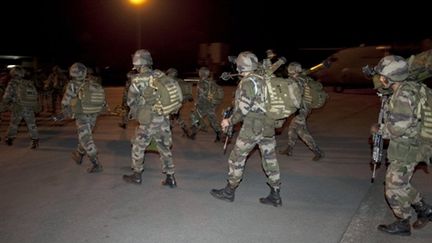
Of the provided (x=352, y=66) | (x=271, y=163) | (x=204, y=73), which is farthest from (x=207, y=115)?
(x=352, y=66)

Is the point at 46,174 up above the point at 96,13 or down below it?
below

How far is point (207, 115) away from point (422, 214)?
5.77 m

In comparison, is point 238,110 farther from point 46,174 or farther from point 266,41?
point 266,41

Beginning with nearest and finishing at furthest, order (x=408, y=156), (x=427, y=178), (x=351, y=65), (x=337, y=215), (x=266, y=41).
→ (x=408, y=156) → (x=337, y=215) → (x=427, y=178) → (x=351, y=65) → (x=266, y=41)

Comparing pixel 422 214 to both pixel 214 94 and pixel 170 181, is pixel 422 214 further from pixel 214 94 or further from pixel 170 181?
pixel 214 94

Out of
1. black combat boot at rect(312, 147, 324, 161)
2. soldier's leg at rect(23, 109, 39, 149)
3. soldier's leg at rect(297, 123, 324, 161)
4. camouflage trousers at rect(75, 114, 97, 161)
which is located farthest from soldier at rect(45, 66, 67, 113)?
black combat boot at rect(312, 147, 324, 161)

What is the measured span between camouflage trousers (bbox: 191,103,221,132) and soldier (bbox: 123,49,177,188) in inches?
136

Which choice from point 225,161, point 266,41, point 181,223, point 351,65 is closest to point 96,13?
point 266,41

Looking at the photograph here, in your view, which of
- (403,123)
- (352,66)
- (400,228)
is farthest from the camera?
(352,66)

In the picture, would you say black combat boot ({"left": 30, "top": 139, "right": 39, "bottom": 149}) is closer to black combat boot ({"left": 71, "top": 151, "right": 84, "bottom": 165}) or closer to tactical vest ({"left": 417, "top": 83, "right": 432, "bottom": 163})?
black combat boot ({"left": 71, "top": 151, "right": 84, "bottom": 165})

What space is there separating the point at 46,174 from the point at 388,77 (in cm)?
541

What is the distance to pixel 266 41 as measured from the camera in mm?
44094

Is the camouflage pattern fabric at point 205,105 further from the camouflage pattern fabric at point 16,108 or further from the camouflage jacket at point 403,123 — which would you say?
the camouflage jacket at point 403,123

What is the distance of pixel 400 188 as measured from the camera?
4398 millimetres
